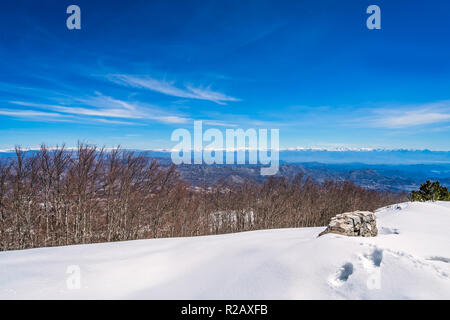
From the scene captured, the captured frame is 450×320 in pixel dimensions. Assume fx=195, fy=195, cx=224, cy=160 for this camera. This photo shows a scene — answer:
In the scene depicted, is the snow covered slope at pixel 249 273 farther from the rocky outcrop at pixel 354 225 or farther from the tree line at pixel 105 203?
the tree line at pixel 105 203

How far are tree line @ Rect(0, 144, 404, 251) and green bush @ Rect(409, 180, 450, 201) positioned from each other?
1994 centimetres

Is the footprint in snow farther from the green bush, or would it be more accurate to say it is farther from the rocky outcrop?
the green bush

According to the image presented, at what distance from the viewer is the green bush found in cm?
2888

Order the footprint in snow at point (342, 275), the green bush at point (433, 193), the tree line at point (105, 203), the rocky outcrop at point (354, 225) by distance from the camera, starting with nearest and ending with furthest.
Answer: the footprint in snow at point (342, 275)
the rocky outcrop at point (354, 225)
the tree line at point (105, 203)
the green bush at point (433, 193)

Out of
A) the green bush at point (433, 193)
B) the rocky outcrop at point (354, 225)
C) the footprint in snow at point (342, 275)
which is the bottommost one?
the green bush at point (433, 193)

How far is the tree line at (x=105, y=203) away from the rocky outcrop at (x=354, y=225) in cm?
2040

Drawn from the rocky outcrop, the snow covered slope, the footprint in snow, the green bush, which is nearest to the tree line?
the snow covered slope

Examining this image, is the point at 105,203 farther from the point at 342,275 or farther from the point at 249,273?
the point at 342,275

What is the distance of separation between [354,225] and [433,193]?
111 ft

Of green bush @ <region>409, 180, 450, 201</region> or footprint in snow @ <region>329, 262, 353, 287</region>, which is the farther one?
green bush @ <region>409, 180, 450, 201</region>

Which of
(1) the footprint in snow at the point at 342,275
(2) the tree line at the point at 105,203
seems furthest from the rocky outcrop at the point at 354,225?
(2) the tree line at the point at 105,203

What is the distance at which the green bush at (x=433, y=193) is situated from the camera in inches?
Result: 1137
